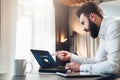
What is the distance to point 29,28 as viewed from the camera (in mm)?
3719

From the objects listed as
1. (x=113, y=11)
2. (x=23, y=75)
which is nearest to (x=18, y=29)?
(x=23, y=75)

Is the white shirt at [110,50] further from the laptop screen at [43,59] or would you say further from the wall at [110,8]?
the wall at [110,8]

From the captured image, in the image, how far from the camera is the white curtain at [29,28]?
333 centimetres

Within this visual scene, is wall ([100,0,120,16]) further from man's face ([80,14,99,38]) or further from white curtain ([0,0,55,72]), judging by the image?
man's face ([80,14,99,38])

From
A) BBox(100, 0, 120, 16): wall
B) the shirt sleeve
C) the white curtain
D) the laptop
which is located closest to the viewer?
the shirt sleeve

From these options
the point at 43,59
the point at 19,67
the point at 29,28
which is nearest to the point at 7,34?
the point at 29,28

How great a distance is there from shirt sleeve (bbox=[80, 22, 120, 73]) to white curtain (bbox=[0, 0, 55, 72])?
1.97 m

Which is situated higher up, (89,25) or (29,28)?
(29,28)

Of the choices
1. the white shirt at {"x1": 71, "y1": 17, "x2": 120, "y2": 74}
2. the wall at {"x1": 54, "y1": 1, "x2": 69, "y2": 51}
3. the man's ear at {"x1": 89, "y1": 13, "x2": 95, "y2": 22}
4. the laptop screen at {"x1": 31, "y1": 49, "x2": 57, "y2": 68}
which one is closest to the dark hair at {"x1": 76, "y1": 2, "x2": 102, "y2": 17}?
the man's ear at {"x1": 89, "y1": 13, "x2": 95, "y2": 22}

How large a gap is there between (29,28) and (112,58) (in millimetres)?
2469

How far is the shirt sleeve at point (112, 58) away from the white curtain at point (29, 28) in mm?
1969

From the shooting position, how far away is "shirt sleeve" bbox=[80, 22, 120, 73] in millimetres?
1372

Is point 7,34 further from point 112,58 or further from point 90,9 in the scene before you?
point 112,58

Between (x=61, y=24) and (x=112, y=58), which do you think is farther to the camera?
(x=61, y=24)
